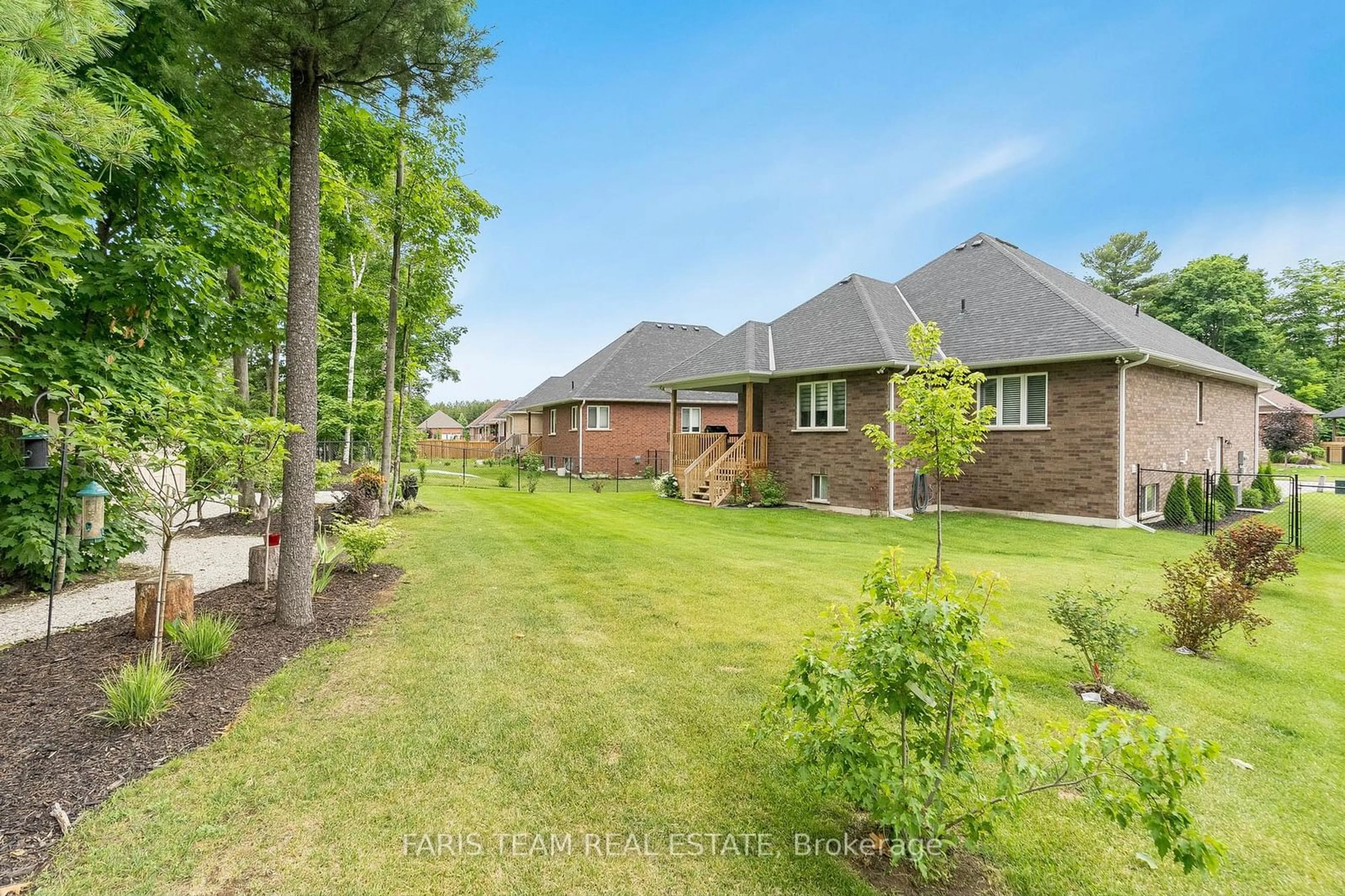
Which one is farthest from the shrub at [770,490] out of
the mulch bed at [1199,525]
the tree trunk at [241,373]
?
the tree trunk at [241,373]

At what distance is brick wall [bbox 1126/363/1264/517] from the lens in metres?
12.1

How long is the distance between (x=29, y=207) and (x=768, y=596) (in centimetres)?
702

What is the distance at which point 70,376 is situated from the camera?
18.7 ft

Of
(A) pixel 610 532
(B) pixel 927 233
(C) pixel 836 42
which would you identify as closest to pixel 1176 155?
(B) pixel 927 233

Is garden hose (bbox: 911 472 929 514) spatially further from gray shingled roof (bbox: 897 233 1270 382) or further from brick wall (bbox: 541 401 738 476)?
brick wall (bbox: 541 401 738 476)

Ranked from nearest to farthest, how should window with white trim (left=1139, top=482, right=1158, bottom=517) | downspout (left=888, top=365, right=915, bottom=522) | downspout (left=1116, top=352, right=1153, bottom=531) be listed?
downspout (left=1116, top=352, right=1153, bottom=531) < window with white trim (left=1139, top=482, right=1158, bottom=517) < downspout (left=888, top=365, right=915, bottom=522)

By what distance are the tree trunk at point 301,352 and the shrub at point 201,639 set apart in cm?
67

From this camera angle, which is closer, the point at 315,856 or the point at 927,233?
the point at 315,856

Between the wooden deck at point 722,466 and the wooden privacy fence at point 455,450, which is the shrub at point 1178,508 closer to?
the wooden deck at point 722,466

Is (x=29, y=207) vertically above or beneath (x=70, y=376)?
above

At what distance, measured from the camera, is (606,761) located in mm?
3107

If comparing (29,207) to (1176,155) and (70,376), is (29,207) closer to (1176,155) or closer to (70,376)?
(70,376)

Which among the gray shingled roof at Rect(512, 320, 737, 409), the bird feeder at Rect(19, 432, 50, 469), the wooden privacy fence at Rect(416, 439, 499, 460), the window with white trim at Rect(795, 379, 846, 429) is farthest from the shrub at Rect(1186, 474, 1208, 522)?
the wooden privacy fence at Rect(416, 439, 499, 460)

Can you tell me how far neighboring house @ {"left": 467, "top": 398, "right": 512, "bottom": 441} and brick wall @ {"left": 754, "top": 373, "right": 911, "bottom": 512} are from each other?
30958mm
